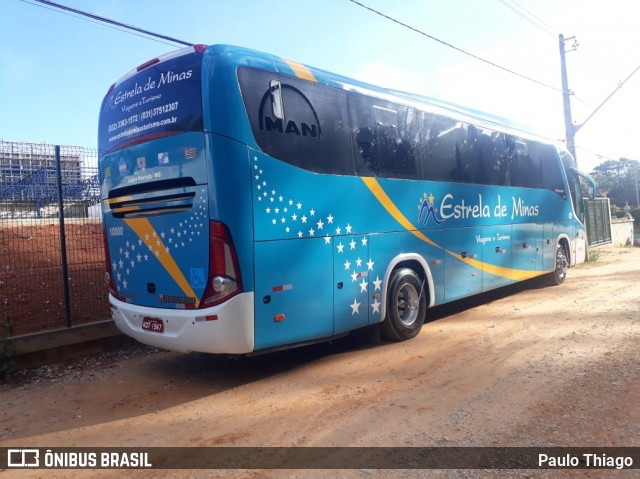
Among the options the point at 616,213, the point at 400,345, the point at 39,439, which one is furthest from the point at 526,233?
the point at 616,213

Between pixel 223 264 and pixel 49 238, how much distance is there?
645 centimetres

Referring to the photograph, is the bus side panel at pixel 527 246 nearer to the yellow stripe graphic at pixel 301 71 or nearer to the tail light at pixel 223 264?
the yellow stripe graphic at pixel 301 71

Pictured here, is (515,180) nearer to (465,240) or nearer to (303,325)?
(465,240)

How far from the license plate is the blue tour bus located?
0.07ft

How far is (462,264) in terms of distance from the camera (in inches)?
326

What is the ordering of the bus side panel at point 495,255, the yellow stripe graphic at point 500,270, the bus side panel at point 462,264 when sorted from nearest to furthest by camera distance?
the bus side panel at point 462,264 → the yellow stripe graphic at point 500,270 → the bus side panel at point 495,255

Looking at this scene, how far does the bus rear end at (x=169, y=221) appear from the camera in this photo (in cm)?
490

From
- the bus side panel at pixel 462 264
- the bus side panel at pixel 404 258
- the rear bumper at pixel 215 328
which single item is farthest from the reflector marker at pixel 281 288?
the bus side panel at pixel 462 264

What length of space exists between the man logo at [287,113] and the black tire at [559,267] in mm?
8647

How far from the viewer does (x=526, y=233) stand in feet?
34.2

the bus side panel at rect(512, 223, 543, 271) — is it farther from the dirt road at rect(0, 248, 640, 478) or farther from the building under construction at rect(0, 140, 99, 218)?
the building under construction at rect(0, 140, 99, 218)

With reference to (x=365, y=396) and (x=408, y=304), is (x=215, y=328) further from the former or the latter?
(x=408, y=304)

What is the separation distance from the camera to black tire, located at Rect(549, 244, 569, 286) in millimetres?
12023

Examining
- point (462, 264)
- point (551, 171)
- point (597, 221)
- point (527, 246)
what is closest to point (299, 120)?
point (462, 264)
